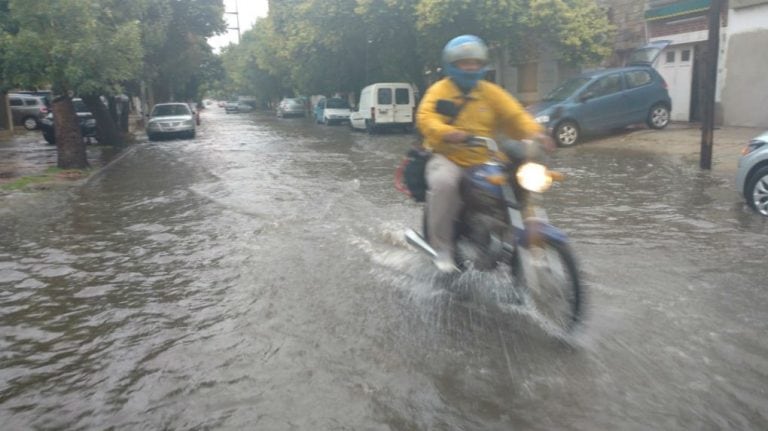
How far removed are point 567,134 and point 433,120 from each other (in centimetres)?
1218

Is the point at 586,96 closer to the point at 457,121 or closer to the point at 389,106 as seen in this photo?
the point at 389,106

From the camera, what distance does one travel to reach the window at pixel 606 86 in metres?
16.1

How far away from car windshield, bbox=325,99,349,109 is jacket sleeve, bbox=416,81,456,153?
30.2 meters

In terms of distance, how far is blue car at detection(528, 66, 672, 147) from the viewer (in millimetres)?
15836

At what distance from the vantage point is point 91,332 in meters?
4.48

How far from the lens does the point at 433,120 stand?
4516mm

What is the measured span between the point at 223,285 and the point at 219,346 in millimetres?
1426

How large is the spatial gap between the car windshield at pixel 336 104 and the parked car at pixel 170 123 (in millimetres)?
10087

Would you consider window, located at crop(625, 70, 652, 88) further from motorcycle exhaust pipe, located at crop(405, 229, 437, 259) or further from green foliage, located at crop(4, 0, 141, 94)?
motorcycle exhaust pipe, located at crop(405, 229, 437, 259)

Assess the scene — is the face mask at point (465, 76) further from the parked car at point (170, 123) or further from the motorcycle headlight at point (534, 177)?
the parked car at point (170, 123)

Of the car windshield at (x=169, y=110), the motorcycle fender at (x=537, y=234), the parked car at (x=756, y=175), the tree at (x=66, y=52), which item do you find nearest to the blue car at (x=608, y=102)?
the parked car at (x=756, y=175)

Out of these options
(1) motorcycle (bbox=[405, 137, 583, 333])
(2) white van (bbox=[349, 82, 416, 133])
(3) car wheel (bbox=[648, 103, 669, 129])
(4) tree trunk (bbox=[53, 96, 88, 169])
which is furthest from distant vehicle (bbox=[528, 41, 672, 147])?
(1) motorcycle (bbox=[405, 137, 583, 333])

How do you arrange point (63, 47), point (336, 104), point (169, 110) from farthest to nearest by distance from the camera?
1. point (336, 104)
2. point (169, 110)
3. point (63, 47)

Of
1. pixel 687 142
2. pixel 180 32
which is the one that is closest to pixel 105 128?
pixel 180 32
